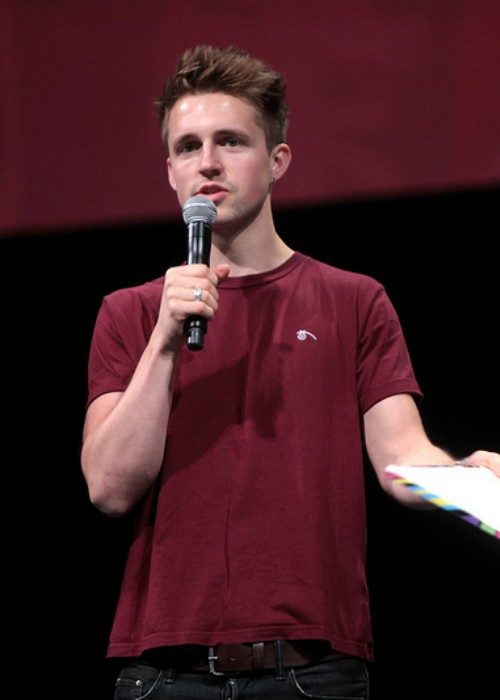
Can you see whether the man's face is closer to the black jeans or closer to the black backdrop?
the black jeans

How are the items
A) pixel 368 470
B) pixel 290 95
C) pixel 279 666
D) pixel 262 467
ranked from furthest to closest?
pixel 368 470, pixel 290 95, pixel 262 467, pixel 279 666

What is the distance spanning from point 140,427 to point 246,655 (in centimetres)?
37

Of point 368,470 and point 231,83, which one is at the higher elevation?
point 231,83

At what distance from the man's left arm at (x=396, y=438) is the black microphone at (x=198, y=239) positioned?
0.37 m

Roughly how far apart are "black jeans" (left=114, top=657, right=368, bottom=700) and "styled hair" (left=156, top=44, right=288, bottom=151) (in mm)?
899

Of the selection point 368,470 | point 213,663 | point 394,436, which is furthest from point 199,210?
point 368,470

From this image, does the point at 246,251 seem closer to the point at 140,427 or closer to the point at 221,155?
the point at 221,155

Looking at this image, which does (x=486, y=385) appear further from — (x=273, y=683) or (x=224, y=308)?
(x=273, y=683)

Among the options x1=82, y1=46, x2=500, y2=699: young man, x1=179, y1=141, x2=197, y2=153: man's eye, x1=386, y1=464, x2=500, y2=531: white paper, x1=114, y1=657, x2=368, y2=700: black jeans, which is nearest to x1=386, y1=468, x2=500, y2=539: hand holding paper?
x1=386, y1=464, x2=500, y2=531: white paper

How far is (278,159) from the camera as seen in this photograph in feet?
6.68

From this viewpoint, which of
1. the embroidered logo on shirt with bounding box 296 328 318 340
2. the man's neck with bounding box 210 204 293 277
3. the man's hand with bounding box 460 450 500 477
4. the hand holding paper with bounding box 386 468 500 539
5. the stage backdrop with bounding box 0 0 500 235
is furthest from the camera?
the stage backdrop with bounding box 0 0 500 235

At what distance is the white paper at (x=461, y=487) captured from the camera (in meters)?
1.36

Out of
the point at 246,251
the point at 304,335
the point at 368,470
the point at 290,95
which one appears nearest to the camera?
the point at 304,335

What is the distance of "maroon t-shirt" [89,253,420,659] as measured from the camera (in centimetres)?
166
